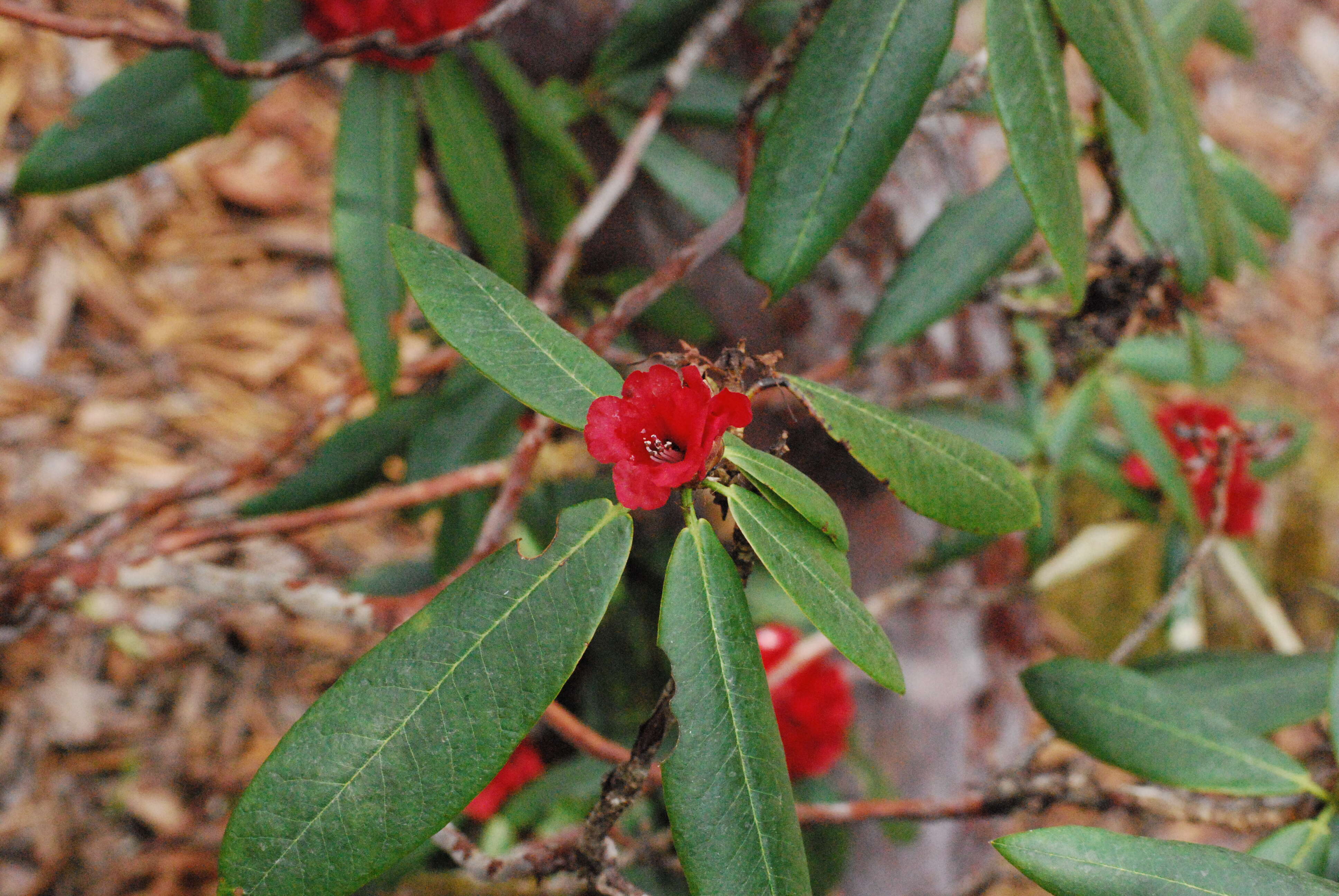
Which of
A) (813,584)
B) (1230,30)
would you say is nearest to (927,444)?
(813,584)

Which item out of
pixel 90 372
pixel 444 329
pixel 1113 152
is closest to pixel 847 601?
pixel 444 329

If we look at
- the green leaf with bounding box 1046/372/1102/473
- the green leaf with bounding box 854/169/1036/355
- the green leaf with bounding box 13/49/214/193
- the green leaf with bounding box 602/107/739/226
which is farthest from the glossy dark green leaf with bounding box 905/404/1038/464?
the green leaf with bounding box 13/49/214/193

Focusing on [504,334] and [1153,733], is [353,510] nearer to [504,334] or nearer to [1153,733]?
[504,334]

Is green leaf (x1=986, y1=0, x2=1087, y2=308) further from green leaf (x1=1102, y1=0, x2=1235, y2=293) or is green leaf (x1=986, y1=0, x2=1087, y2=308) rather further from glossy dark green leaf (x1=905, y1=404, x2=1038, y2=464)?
glossy dark green leaf (x1=905, y1=404, x2=1038, y2=464)

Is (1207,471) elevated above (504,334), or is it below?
below

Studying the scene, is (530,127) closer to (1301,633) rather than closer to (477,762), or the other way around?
(477,762)

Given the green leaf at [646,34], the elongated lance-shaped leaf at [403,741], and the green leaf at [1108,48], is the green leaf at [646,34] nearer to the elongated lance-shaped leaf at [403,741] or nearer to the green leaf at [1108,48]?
the green leaf at [1108,48]
